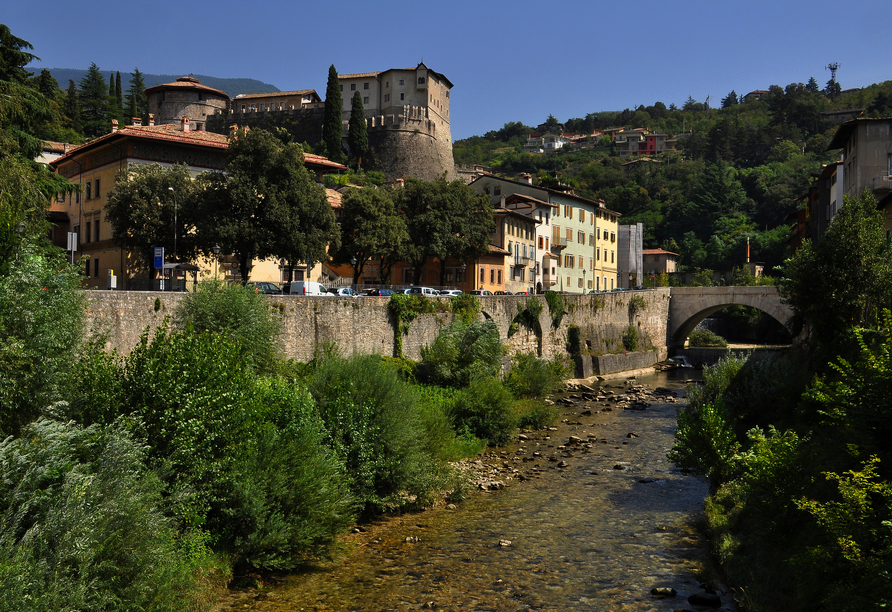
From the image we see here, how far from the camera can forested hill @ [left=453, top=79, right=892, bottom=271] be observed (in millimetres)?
93625

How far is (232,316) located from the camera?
22.7 meters

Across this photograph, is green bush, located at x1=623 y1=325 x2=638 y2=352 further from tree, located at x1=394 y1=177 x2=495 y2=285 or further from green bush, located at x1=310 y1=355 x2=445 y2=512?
green bush, located at x1=310 y1=355 x2=445 y2=512

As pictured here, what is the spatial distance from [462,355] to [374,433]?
48.2ft

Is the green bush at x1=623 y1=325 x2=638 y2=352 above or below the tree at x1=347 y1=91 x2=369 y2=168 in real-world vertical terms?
below

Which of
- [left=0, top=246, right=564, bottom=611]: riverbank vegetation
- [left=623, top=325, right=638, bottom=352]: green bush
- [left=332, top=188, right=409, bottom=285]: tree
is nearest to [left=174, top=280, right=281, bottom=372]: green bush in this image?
[left=0, top=246, right=564, bottom=611]: riverbank vegetation

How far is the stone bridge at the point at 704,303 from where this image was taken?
56312 millimetres

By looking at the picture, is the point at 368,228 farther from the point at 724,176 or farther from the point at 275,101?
the point at 724,176

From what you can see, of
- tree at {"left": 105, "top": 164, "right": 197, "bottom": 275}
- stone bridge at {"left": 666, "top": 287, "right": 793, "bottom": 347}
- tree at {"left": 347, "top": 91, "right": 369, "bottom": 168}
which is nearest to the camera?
tree at {"left": 105, "top": 164, "right": 197, "bottom": 275}

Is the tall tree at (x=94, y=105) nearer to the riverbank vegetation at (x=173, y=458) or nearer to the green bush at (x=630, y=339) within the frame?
the green bush at (x=630, y=339)

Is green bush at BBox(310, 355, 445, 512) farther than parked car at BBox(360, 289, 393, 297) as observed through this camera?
No

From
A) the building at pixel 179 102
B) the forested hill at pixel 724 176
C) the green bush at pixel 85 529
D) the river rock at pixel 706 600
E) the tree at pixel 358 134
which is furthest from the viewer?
the forested hill at pixel 724 176

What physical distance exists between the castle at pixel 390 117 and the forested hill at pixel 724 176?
17.3 metres

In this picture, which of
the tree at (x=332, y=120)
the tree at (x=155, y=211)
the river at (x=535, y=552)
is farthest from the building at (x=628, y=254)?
the river at (x=535, y=552)

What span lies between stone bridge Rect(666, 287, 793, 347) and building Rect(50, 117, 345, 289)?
118 ft
